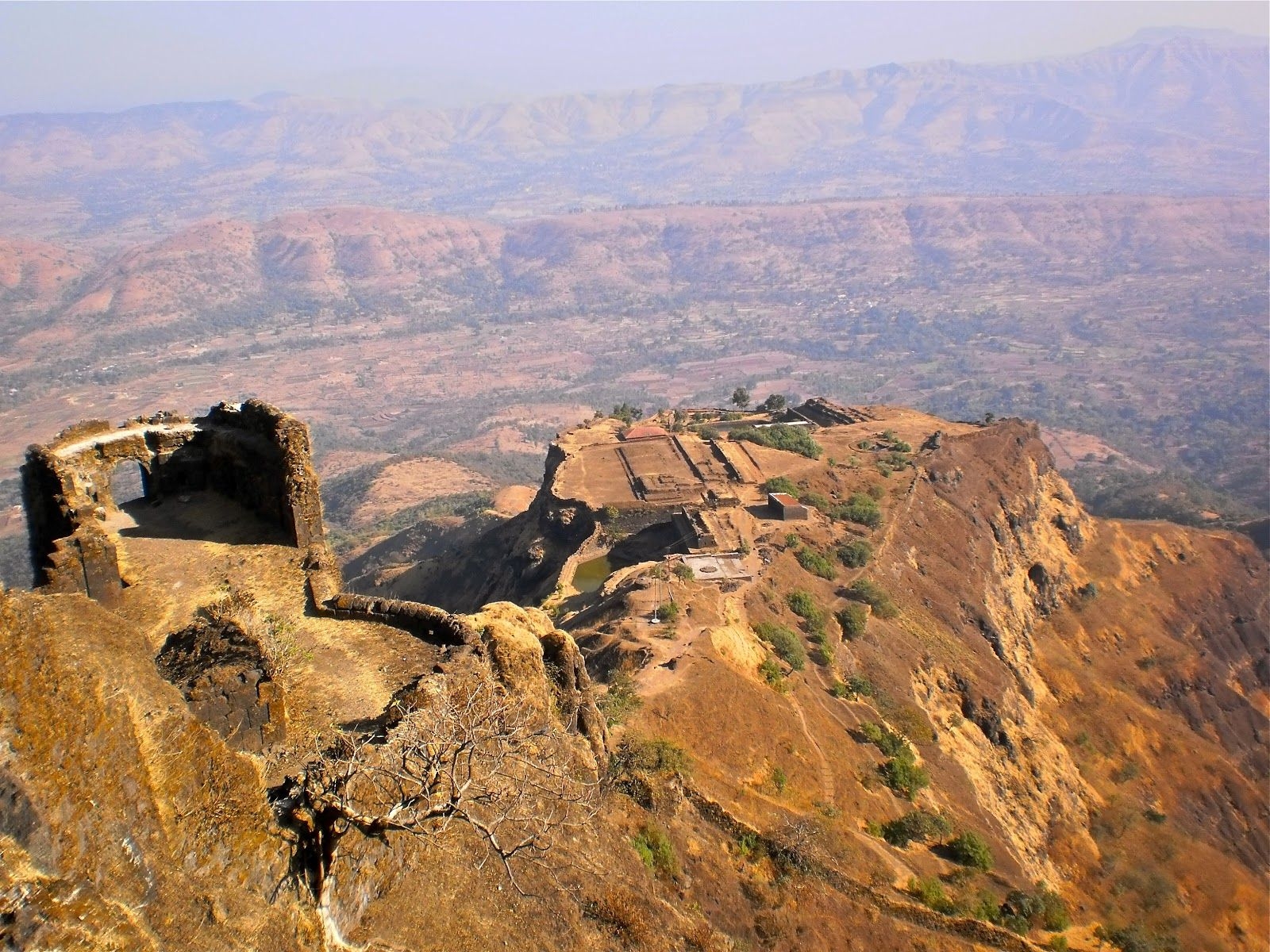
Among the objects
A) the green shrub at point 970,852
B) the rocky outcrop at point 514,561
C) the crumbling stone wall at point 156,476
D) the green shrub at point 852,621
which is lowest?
the rocky outcrop at point 514,561

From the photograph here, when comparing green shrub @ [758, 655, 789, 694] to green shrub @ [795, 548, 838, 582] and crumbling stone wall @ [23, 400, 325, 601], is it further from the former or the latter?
crumbling stone wall @ [23, 400, 325, 601]

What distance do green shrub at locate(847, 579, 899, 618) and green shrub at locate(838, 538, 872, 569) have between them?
6.63 feet

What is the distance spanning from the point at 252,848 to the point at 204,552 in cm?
1113

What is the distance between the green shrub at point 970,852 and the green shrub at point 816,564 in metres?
13.9

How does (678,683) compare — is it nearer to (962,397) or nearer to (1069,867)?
(1069,867)

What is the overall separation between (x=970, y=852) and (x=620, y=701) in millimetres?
9278

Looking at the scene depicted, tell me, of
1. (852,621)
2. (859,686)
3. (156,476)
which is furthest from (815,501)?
(156,476)

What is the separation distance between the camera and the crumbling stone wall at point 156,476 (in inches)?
620

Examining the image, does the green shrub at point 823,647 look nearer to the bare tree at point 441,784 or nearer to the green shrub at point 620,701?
the green shrub at point 620,701

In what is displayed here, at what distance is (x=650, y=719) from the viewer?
2338 centimetres

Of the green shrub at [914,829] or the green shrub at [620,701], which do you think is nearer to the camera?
the green shrub at [620,701]

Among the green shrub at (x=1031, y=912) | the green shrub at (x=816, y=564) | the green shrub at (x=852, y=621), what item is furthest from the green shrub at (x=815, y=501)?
the green shrub at (x=1031, y=912)

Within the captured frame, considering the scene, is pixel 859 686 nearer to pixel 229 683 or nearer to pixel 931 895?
pixel 931 895

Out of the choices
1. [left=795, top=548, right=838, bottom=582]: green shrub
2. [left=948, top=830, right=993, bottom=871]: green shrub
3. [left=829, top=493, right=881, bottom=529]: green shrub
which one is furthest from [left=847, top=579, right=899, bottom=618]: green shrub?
[left=948, top=830, right=993, bottom=871]: green shrub
